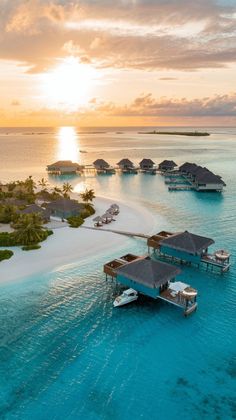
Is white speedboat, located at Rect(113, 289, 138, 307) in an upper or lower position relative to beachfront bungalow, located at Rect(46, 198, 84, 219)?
lower

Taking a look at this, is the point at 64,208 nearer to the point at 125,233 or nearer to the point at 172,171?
the point at 125,233

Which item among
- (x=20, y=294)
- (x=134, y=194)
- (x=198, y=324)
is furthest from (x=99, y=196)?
(x=198, y=324)

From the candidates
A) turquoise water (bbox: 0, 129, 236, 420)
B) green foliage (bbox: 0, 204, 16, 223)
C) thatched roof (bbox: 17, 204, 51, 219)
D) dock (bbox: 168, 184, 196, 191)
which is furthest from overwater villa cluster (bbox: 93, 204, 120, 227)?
dock (bbox: 168, 184, 196, 191)

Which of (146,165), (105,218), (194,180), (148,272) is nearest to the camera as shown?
(148,272)

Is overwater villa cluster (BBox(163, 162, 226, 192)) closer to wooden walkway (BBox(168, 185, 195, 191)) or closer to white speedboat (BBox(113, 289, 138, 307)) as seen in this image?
wooden walkway (BBox(168, 185, 195, 191))

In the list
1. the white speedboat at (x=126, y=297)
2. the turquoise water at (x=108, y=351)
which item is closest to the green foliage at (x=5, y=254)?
the turquoise water at (x=108, y=351)

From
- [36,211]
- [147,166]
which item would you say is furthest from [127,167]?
[36,211]
